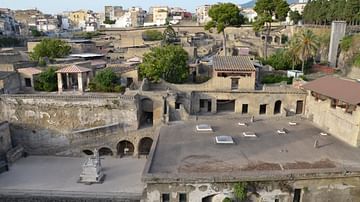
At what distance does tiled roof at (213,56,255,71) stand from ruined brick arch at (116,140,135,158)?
10677mm

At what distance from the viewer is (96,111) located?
2842cm

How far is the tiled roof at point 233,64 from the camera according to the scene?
31753 millimetres

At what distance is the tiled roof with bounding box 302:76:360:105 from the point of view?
22.3 meters

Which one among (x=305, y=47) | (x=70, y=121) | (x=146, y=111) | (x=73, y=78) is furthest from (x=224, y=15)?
(x=70, y=121)

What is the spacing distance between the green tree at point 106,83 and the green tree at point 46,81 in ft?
14.6

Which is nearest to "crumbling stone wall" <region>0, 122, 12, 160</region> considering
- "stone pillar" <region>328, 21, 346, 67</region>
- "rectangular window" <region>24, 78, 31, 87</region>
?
"rectangular window" <region>24, 78, 31, 87</region>

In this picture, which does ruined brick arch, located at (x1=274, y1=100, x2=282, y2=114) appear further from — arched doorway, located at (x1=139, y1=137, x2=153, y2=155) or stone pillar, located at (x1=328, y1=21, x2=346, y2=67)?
stone pillar, located at (x1=328, y1=21, x2=346, y2=67)

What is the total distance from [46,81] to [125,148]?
12.9 metres

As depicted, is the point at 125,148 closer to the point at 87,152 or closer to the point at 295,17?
the point at 87,152

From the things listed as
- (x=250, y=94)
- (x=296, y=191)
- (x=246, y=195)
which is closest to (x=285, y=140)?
(x=296, y=191)

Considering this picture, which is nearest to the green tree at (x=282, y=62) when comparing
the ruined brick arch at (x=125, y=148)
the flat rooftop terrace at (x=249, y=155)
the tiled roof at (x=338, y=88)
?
the tiled roof at (x=338, y=88)

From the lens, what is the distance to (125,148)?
96.9 ft

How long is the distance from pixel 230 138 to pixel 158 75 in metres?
13.8

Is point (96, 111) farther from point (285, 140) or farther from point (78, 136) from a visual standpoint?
point (285, 140)
